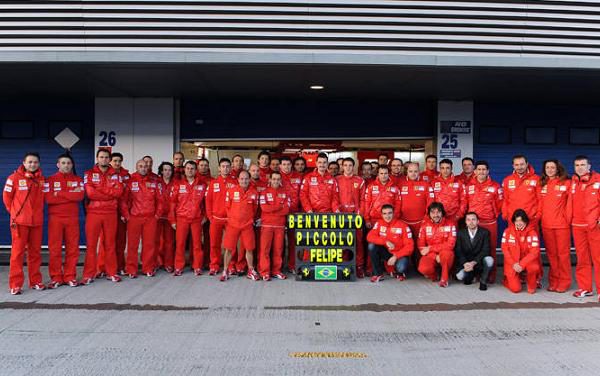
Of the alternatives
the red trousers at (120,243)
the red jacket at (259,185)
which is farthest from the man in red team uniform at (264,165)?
the red trousers at (120,243)

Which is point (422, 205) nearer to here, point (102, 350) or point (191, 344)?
point (191, 344)

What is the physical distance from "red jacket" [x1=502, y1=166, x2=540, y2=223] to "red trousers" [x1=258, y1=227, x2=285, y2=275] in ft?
11.3

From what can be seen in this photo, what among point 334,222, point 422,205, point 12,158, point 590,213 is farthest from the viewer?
point 12,158

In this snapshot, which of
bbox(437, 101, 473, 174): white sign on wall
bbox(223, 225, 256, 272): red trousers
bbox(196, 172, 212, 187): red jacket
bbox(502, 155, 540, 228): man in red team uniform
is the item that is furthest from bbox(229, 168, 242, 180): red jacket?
bbox(437, 101, 473, 174): white sign on wall

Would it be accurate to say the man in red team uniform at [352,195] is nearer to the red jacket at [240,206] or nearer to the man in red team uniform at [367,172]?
the man in red team uniform at [367,172]

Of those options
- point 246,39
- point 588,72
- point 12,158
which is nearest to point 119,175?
point 246,39

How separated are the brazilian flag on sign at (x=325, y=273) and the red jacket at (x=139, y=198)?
107 inches

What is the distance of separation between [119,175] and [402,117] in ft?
19.7

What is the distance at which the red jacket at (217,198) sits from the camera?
23.9ft

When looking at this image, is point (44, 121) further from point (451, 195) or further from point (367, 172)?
point (451, 195)

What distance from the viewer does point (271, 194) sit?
7.07 metres

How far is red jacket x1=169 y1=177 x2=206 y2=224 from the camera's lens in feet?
24.3

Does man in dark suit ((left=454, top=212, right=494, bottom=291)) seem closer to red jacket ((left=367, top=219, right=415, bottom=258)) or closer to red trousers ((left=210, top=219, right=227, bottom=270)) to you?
red jacket ((left=367, top=219, right=415, bottom=258))

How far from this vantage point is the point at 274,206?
705cm
